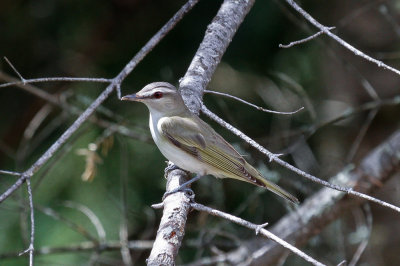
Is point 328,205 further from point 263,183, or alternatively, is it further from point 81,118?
point 81,118

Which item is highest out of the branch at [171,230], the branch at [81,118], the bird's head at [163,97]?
the bird's head at [163,97]

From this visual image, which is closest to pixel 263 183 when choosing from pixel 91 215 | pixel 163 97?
pixel 163 97

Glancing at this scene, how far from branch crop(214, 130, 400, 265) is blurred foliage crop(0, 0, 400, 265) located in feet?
0.93

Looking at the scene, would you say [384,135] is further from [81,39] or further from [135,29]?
[81,39]

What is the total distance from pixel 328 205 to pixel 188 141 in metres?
1.12

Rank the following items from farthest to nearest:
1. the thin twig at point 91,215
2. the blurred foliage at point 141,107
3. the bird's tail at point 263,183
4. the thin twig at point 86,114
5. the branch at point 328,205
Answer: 1. the blurred foliage at point 141,107
2. the thin twig at point 91,215
3. the branch at point 328,205
4. the bird's tail at point 263,183
5. the thin twig at point 86,114

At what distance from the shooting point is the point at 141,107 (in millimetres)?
4652

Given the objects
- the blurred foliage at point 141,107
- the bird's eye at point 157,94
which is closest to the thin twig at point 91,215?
the blurred foliage at point 141,107

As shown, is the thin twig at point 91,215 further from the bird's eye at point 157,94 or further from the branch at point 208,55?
the bird's eye at point 157,94

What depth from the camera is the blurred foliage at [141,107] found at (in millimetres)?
4379

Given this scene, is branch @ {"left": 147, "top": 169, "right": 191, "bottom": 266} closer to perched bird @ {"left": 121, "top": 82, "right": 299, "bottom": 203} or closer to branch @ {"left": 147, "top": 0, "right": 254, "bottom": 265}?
branch @ {"left": 147, "top": 0, "right": 254, "bottom": 265}

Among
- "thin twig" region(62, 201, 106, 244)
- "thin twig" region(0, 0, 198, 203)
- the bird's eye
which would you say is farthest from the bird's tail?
"thin twig" region(62, 201, 106, 244)

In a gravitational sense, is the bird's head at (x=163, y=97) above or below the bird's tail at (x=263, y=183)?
above

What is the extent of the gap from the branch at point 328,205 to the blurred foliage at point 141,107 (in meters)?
0.28
